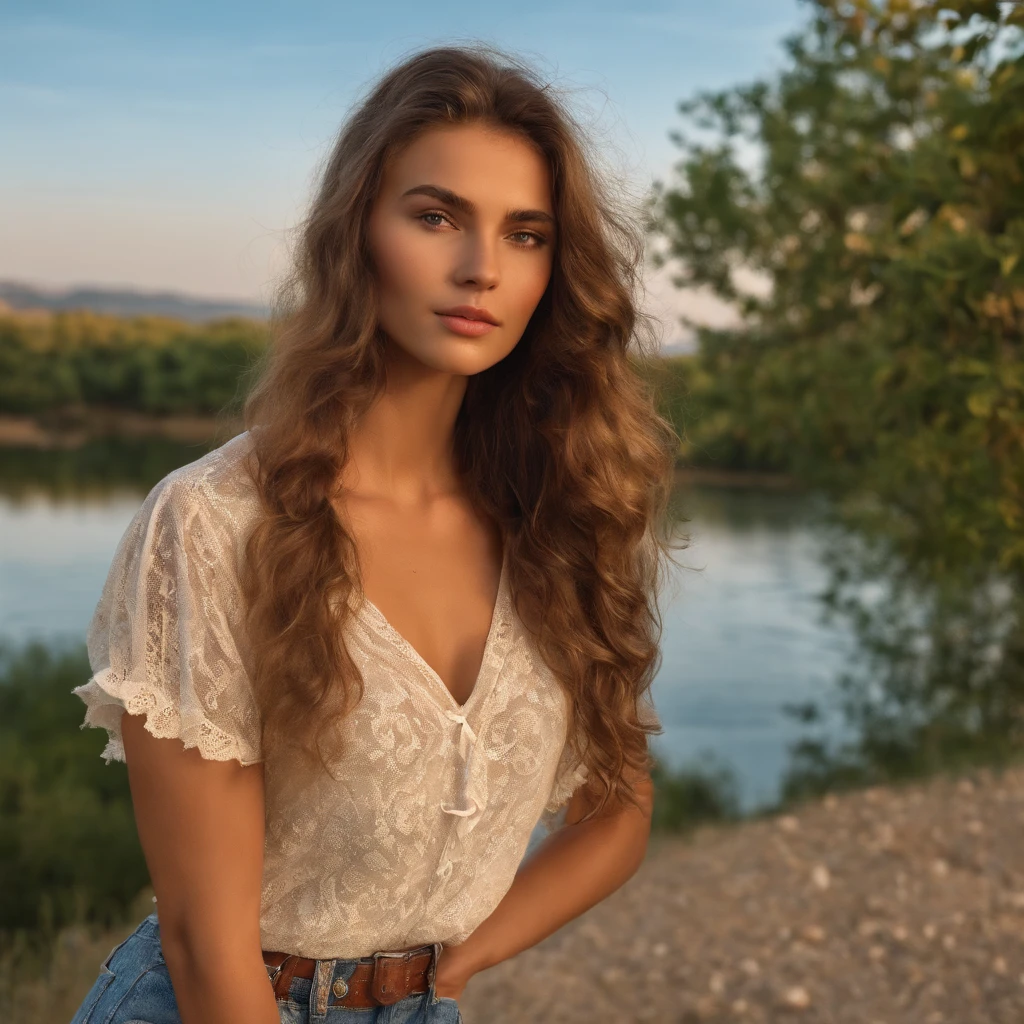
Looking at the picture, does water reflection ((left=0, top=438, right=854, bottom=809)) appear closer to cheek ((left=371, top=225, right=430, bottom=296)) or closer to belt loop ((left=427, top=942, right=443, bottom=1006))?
belt loop ((left=427, top=942, right=443, bottom=1006))

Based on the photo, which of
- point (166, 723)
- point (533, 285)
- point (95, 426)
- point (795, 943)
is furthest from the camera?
point (95, 426)

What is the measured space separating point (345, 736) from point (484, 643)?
308mm

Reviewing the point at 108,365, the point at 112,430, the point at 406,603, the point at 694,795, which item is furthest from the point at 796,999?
the point at 108,365

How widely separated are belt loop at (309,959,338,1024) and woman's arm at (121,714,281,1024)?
11 cm

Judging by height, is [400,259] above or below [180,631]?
above

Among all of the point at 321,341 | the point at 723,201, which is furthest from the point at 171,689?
the point at 723,201

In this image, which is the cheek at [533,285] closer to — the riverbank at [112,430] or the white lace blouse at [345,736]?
the white lace blouse at [345,736]

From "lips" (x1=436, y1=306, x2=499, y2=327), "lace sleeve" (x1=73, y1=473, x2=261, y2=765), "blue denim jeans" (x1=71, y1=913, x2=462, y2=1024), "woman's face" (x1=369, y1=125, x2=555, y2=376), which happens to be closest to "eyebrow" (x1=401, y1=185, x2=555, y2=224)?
"woman's face" (x1=369, y1=125, x2=555, y2=376)

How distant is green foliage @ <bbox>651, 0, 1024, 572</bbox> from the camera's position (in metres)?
3.54

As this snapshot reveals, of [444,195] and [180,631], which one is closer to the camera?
[180,631]

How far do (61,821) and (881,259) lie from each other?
6.09m

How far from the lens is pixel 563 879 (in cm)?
205

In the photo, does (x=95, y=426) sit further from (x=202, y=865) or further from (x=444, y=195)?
(x=202, y=865)

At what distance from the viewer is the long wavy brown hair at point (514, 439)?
1624mm
